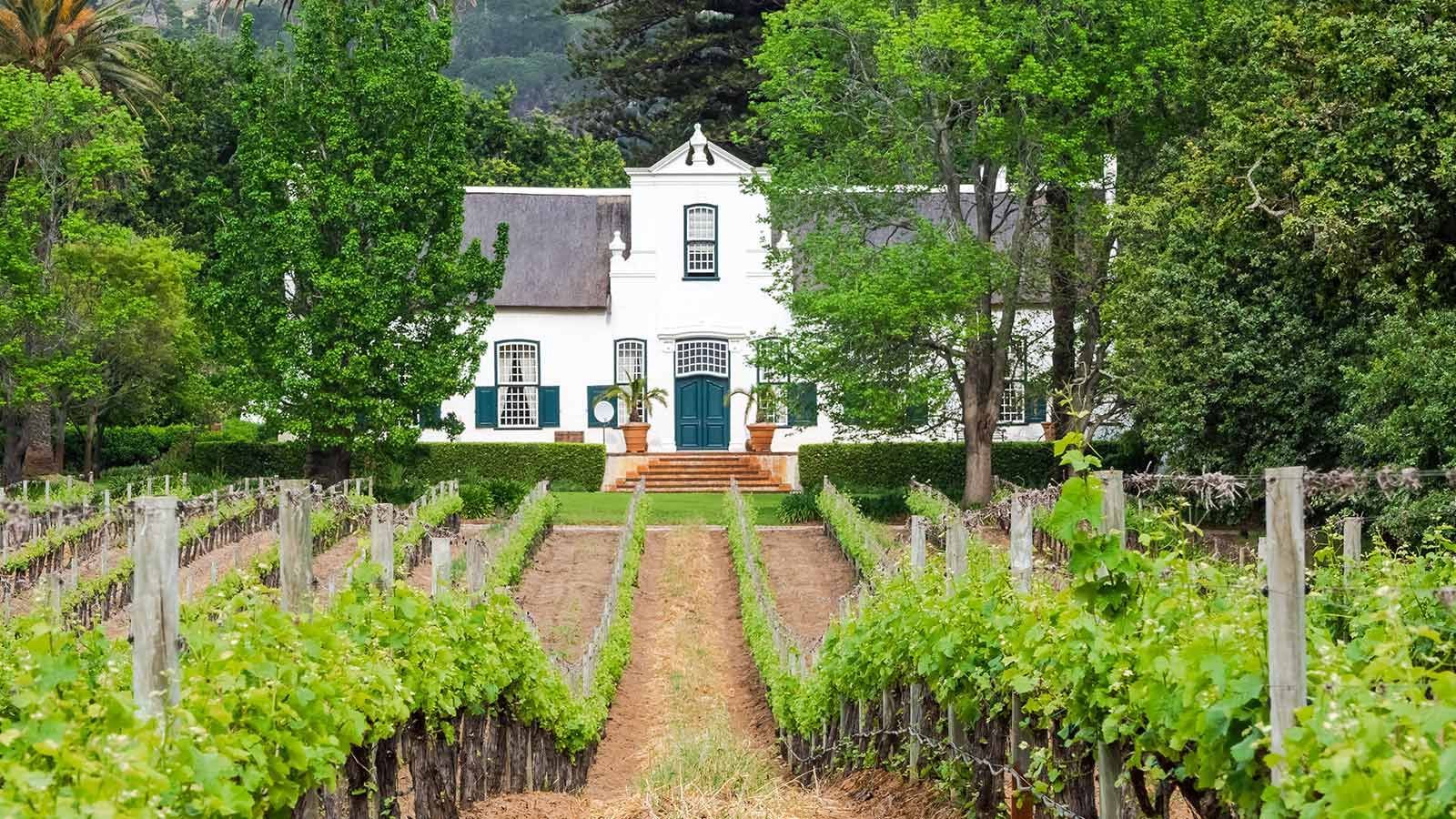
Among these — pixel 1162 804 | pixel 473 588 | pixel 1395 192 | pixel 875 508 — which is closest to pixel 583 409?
pixel 875 508

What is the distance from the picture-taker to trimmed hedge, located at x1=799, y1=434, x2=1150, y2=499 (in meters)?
37.4

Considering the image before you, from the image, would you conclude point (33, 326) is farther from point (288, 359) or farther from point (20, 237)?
point (288, 359)

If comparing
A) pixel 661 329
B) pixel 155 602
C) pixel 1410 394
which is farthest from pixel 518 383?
pixel 155 602

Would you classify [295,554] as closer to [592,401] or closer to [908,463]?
[908,463]

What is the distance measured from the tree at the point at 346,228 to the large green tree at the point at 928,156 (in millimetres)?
5781

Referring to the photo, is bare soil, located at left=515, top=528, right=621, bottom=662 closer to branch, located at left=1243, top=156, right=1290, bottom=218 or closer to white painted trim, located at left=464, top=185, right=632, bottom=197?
branch, located at left=1243, top=156, right=1290, bottom=218

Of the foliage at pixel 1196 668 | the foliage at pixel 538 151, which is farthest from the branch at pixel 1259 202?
the foliage at pixel 538 151

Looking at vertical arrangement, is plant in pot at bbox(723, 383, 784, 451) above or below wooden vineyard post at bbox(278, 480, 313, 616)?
above

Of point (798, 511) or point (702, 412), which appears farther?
point (702, 412)

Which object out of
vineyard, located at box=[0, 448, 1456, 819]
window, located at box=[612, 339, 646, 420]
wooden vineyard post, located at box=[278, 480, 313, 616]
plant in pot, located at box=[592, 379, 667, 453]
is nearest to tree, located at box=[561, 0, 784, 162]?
window, located at box=[612, 339, 646, 420]

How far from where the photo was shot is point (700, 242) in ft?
133

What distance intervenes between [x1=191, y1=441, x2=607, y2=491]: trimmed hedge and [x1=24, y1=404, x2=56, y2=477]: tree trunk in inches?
198

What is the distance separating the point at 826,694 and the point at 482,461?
26421 millimetres

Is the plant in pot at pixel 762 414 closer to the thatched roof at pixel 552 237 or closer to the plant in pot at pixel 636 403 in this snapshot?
the plant in pot at pixel 636 403
